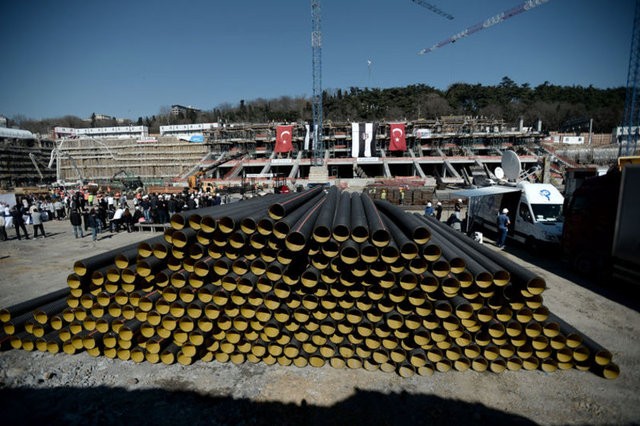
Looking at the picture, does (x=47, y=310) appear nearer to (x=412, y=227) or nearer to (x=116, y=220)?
(x=412, y=227)

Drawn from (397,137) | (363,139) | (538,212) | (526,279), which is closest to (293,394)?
(526,279)

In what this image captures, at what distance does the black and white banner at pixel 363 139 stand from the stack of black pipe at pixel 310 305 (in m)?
49.4

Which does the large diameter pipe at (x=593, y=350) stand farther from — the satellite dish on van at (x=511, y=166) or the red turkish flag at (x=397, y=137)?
the red turkish flag at (x=397, y=137)

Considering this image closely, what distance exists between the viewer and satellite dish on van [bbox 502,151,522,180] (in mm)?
15273

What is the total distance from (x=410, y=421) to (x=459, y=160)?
52.4m

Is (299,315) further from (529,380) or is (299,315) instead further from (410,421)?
(529,380)

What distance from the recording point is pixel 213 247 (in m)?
5.43

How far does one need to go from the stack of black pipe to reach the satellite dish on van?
1226 centimetres

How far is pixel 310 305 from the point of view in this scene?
5.18m

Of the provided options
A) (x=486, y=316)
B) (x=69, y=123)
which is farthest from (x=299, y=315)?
(x=69, y=123)

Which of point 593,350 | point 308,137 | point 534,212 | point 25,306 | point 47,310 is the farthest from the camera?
point 308,137

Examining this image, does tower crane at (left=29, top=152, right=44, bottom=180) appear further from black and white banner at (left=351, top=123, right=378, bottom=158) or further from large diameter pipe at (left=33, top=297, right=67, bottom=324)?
large diameter pipe at (left=33, top=297, right=67, bottom=324)

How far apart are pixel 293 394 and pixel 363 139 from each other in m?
51.7

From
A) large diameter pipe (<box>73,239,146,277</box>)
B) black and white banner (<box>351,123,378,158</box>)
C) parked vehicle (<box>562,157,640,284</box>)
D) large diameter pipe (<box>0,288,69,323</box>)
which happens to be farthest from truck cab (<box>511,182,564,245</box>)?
black and white banner (<box>351,123,378,158</box>)
